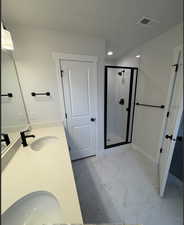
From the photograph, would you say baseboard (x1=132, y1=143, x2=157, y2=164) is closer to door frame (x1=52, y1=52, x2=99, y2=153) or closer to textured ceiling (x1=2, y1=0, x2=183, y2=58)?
door frame (x1=52, y1=52, x2=99, y2=153)

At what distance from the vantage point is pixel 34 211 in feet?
2.43

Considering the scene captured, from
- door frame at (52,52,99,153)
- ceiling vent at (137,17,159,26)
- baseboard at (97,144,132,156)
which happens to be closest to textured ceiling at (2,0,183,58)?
ceiling vent at (137,17,159,26)

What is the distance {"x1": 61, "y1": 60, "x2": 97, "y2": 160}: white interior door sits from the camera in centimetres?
190

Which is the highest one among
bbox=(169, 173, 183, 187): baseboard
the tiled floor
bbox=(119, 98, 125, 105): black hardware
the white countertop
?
bbox=(119, 98, 125, 105): black hardware

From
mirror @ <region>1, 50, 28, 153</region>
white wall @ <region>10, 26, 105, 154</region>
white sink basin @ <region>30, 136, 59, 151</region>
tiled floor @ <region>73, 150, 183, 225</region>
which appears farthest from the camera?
white wall @ <region>10, 26, 105, 154</region>

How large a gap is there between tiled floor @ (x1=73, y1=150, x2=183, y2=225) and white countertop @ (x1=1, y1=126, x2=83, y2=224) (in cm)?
92

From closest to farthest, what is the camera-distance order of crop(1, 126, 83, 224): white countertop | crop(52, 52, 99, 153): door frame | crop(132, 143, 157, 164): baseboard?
crop(1, 126, 83, 224): white countertop
crop(52, 52, 99, 153): door frame
crop(132, 143, 157, 164): baseboard

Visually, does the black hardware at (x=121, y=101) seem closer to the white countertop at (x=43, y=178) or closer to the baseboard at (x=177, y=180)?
the baseboard at (x=177, y=180)

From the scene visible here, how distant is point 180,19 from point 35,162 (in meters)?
2.57

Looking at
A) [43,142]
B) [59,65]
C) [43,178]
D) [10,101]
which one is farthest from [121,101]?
[43,178]

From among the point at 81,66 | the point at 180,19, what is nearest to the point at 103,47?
the point at 81,66

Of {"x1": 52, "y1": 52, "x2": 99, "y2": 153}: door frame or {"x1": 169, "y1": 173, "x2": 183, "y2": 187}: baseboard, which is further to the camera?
{"x1": 52, "y1": 52, "x2": 99, "y2": 153}: door frame

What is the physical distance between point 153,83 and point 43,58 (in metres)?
2.01

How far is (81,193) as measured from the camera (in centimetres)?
160
